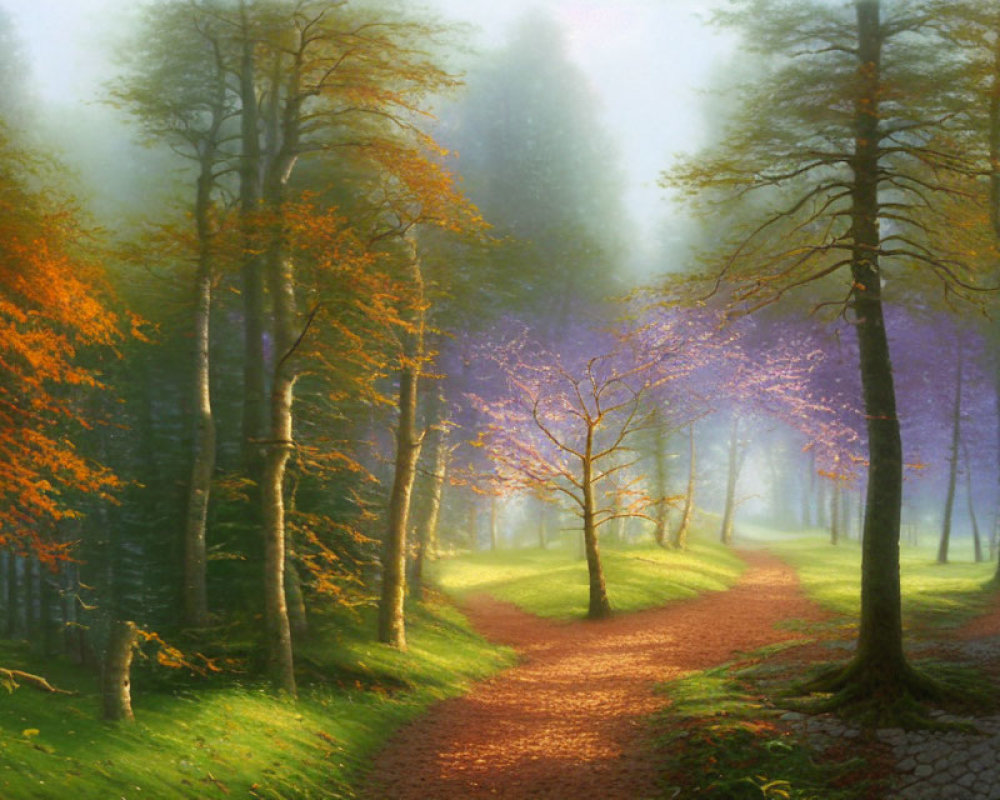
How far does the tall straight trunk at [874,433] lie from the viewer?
8.93 metres

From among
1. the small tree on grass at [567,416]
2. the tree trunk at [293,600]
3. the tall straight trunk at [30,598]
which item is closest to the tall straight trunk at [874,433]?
the tree trunk at [293,600]

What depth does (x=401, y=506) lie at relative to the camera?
14.8 m

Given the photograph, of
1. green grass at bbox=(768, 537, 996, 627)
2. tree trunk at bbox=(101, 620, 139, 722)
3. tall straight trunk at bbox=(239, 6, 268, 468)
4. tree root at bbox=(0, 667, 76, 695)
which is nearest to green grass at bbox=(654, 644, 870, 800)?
tree trunk at bbox=(101, 620, 139, 722)

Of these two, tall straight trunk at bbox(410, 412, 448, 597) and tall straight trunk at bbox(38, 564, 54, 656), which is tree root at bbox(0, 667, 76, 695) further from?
tall straight trunk at bbox(410, 412, 448, 597)

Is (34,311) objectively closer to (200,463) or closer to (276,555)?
(200,463)

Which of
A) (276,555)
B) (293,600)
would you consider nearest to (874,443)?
(276,555)

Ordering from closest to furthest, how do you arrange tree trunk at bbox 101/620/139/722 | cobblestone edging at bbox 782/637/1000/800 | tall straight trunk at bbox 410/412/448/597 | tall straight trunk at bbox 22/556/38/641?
1. cobblestone edging at bbox 782/637/1000/800
2. tree trunk at bbox 101/620/139/722
3. tall straight trunk at bbox 22/556/38/641
4. tall straight trunk at bbox 410/412/448/597

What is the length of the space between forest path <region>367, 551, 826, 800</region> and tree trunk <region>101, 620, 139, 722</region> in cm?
277

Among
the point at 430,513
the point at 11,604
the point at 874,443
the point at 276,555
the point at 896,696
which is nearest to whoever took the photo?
the point at 896,696

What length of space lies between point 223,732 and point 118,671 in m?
1.49

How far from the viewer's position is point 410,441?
1488 centimetres

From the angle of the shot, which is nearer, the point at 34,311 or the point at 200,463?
the point at 34,311

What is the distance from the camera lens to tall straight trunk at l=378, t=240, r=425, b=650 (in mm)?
14359

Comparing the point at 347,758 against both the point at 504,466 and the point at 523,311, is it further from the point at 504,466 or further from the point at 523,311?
the point at 523,311
